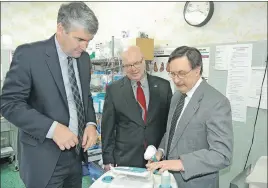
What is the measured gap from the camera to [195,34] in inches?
82.8

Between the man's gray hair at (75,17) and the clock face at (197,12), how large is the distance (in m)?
Result: 1.32

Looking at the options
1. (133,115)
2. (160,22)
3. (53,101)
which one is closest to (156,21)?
(160,22)

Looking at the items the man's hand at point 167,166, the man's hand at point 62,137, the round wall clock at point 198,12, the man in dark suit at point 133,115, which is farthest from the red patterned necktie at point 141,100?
the round wall clock at point 198,12

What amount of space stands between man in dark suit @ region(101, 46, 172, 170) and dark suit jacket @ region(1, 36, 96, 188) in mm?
577

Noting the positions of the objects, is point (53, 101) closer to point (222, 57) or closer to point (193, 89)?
point (193, 89)

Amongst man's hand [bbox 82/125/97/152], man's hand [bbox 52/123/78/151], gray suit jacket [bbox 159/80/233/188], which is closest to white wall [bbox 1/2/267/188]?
gray suit jacket [bbox 159/80/233/188]

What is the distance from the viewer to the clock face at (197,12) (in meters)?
1.94

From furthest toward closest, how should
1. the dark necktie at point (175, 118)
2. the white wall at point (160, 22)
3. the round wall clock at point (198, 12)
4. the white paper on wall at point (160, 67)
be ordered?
the white paper on wall at point (160, 67) < the round wall clock at point (198, 12) < the white wall at point (160, 22) < the dark necktie at point (175, 118)

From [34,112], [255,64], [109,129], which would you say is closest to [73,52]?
[34,112]

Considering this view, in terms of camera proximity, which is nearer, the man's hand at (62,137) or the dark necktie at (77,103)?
the man's hand at (62,137)

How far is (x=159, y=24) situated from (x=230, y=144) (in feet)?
5.79

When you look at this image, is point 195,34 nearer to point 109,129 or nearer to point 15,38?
point 109,129

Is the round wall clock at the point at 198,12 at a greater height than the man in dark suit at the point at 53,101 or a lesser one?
greater

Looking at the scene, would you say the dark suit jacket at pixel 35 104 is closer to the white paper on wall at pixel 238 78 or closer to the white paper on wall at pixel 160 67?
the white paper on wall at pixel 238 78
